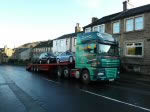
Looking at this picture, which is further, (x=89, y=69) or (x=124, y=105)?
(x=89, y=69)

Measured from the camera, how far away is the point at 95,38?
13.6 metres

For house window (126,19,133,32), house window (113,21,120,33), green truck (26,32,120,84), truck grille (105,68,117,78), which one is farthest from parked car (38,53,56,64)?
house window (126,19,133,32)

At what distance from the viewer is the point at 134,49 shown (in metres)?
23.2

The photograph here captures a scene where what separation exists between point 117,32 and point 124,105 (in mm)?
19730

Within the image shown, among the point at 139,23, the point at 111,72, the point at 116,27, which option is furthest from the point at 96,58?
the point at 116,27

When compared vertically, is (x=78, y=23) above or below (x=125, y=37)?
above

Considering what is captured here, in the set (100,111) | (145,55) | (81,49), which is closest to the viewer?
(100,111)

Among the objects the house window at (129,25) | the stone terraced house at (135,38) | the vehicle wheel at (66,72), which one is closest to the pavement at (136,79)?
the stone terraced house at (135,38)

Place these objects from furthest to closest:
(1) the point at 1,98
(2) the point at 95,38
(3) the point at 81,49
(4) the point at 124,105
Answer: (3) the point at 81,49 < (2) the point at 95,38 < (1) the point at 1,98 < (4) the point at 124,105

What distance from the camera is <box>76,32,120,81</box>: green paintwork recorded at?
1321cm

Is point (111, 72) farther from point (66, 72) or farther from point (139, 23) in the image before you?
point (139, 23)

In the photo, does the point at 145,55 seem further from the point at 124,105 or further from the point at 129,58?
the point at 124,105

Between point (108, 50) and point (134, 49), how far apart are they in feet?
34.3

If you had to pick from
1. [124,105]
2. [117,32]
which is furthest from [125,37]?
[124,105]
